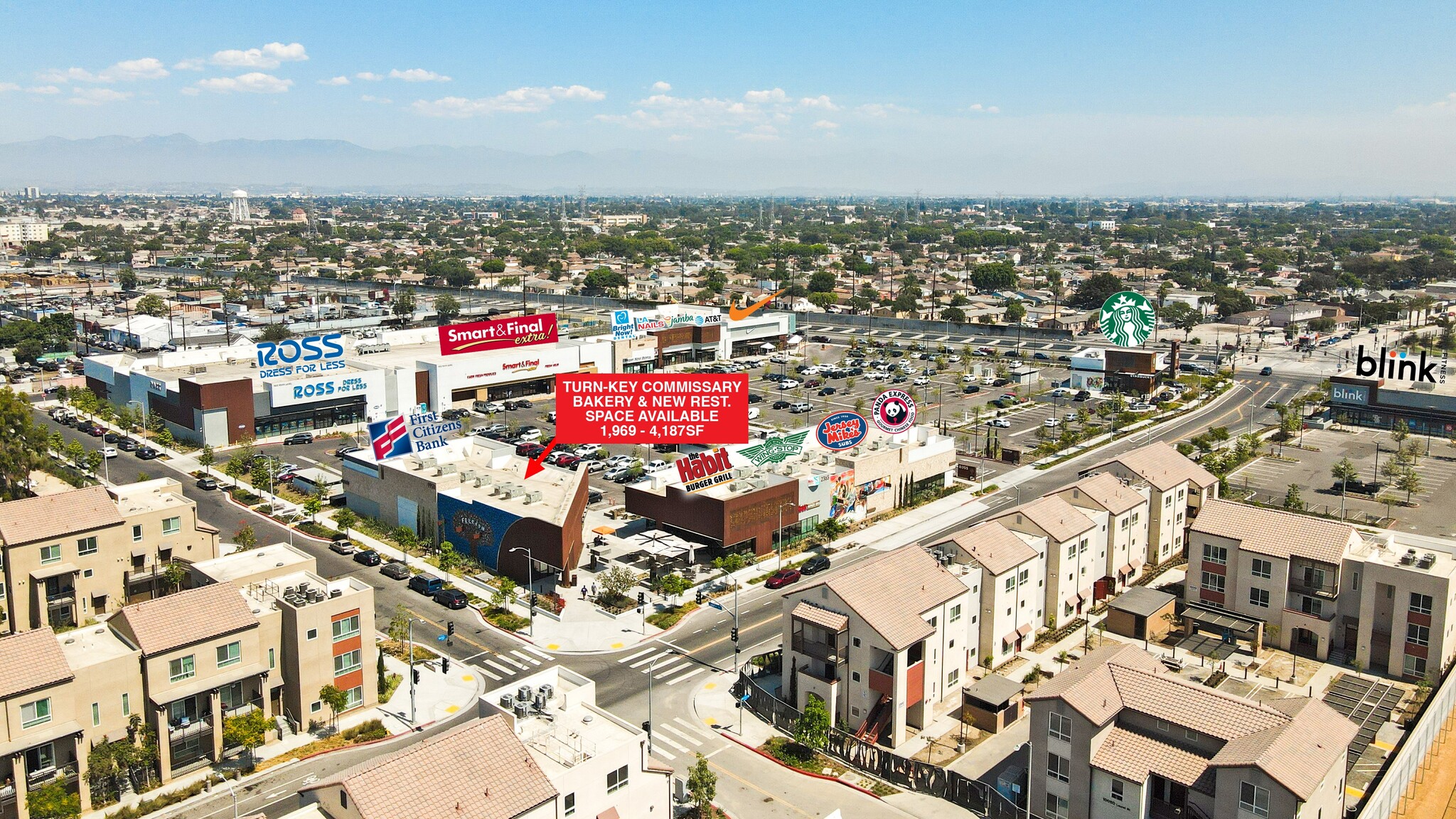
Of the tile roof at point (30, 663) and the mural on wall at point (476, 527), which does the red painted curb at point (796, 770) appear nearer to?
the mural on wall at point (476, 527)

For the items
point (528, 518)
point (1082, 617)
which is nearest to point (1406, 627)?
point (1082, 617)

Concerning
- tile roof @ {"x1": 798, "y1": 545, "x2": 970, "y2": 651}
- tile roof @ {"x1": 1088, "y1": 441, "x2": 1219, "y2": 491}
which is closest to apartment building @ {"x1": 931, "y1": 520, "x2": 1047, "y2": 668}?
tile roof @ {"x1": 798, "y1": 545, "x2": 970, "y2": 651}

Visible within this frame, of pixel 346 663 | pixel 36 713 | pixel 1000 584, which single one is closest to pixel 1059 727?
pixel 1000 584

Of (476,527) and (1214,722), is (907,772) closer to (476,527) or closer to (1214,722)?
(1214,722)

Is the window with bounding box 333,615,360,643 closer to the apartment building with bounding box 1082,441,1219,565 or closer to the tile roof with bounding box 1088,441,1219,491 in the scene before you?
the apartment building with bounding box 1082,441,1219,565

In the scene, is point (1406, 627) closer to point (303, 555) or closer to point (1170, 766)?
point (1170, 766)

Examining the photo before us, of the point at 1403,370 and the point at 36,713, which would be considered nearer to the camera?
the point at 36,713
